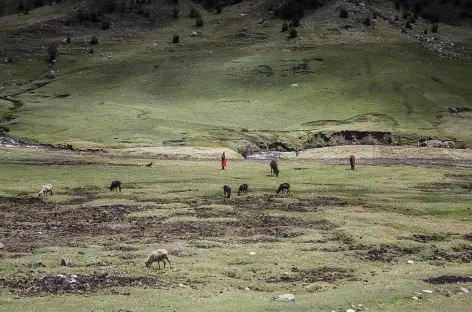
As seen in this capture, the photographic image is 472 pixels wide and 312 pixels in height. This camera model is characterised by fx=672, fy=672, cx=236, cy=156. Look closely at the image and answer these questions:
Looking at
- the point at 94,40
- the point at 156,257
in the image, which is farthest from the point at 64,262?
the point at 94,40

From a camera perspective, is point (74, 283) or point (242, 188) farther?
point (242, 188)

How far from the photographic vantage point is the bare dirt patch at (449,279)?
76.4ft

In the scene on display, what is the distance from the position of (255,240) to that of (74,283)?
1052 cm

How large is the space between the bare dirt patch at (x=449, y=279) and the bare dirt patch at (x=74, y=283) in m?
9.08

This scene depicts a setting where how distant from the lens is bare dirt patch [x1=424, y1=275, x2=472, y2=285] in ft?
76.4

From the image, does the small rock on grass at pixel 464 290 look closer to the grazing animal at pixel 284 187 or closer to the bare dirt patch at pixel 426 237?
the bare dirt patch at pixel 426 237

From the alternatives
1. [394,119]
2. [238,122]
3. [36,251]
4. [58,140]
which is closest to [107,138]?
[58,140]

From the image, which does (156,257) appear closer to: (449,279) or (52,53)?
(449,279)

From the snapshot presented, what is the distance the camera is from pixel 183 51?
417 feet

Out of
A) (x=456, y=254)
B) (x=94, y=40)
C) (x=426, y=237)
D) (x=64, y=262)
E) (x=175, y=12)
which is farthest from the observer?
(x=175, y=12)

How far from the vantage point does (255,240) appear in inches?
1190

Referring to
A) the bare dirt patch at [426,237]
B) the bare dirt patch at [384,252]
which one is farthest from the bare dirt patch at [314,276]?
the bare dirt patch at [426,237]

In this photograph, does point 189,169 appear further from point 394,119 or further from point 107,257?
point 394,119

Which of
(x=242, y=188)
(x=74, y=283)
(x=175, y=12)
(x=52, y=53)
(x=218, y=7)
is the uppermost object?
(x=218, y=7)
